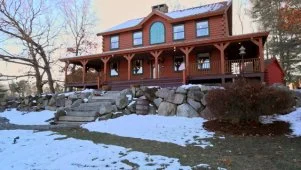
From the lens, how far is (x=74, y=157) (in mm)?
6516

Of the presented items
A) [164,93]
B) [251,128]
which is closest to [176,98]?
[164,93]

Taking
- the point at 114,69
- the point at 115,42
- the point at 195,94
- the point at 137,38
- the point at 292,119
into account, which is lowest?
the point at 292,119

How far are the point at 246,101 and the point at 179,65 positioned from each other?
11184 millimetres

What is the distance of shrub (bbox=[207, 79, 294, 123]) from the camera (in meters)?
9.19

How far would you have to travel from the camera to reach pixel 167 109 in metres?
12.5

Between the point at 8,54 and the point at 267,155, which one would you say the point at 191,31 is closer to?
the point at 267,155

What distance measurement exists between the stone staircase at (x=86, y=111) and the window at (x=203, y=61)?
6.93 m

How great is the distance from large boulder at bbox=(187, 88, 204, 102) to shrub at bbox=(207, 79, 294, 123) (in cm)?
257

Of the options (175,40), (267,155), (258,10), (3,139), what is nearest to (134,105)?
(3,139)

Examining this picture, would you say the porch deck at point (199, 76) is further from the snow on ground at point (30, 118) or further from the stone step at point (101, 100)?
the snow on ground at point (30, 118)

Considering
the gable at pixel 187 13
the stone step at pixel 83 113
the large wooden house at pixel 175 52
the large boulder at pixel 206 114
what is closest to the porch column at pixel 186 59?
the large wooden house at pixel 175 52

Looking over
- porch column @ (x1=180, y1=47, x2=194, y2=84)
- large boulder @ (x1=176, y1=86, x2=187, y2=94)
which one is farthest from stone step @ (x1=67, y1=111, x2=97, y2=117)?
porch column @ (x1=180, y1=47, x2=194, y2=84)

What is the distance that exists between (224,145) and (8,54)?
23.9 metres

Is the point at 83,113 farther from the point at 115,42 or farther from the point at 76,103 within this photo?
the point at 115,42
